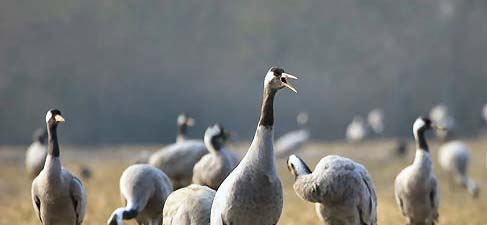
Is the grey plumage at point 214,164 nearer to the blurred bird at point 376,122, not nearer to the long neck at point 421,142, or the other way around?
the long neck at point 421,142

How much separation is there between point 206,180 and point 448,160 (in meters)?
7.31

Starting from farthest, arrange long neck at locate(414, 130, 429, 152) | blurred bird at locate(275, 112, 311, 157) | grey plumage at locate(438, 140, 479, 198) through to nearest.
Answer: blurred bird at locate(275, 112, 311, 157) → grey plumage at locate(438, 140, 479, 198) → long neck at locate(414, 130, 429, 152)

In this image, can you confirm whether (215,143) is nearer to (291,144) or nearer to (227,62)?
(291,144)

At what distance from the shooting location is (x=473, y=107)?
25.4 metres

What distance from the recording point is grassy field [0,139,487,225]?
1068cm

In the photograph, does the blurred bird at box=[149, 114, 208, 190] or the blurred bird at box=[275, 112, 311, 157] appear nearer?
the blurred bird at box=[149, 114, 208, 190]

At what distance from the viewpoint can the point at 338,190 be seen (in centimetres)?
675

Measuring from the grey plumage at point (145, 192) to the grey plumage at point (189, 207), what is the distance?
0.83 metres

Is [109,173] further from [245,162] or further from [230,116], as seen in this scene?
[245,162]

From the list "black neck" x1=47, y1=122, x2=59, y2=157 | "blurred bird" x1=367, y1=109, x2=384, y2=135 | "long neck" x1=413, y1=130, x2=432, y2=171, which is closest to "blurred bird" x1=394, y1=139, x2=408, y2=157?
"blurred bird" x1=367, y1=109, x2=384, y2=135

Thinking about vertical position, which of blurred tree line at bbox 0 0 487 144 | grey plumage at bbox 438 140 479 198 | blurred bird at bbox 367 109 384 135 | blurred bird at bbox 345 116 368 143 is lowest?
grey plumage at bbox 438 140 479 198

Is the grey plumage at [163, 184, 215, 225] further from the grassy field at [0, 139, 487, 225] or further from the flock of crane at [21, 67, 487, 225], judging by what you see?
the grassy field at [0, 139, 487, 225]

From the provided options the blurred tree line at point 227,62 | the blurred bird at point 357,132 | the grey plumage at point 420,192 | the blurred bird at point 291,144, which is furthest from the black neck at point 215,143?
the blurred tree line at point 227,62

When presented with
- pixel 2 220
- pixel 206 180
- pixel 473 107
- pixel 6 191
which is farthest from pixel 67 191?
pixel 473 107
